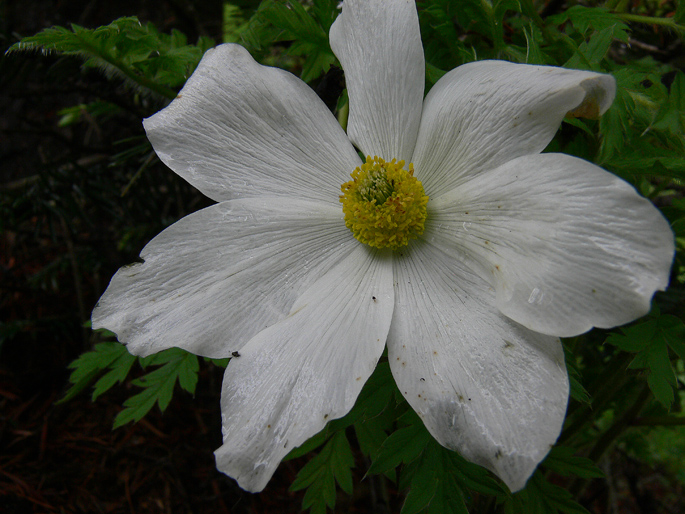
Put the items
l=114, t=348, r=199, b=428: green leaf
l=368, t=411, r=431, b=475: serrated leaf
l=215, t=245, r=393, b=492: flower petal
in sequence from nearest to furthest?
1. l=215, t=245, r=393, b=492: flower petal
2. l=368, t=411, r=431, b=475: serrated leaf
3. l=114, t=348, r=199, b=428: green leaf

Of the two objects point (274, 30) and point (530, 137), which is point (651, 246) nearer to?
point (530, 137)

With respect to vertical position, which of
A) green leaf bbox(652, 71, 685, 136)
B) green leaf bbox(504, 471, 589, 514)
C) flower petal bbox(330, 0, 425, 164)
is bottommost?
green leaf bbox(504, 471, 589, 514)

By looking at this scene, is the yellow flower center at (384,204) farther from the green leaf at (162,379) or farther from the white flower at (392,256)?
the green leaf at (162,379)

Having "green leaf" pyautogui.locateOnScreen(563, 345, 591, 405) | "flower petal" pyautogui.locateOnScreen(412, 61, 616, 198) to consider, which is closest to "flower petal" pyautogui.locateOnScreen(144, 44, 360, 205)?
"flower petal" pyautogui.locateOnScreen(412, 61, 616, 198)

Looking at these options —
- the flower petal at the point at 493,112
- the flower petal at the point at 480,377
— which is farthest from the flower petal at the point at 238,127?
the flower petal at the point at 480,377

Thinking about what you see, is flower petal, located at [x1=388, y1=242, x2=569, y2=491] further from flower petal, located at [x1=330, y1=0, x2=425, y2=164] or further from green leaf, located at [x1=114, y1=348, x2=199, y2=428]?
green leaf, located at [x1=114, y1=348, x2=199, y2=428]

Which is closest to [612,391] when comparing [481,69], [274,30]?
[481,69]
